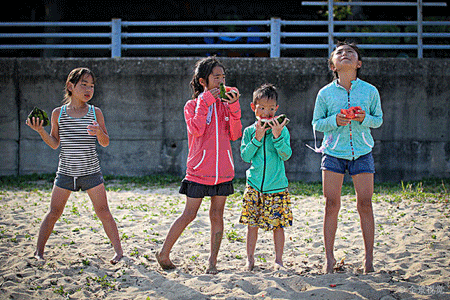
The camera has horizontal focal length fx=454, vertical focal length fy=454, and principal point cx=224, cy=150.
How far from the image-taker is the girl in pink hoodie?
373 centimetres

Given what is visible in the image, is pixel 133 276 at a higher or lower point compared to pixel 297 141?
lower

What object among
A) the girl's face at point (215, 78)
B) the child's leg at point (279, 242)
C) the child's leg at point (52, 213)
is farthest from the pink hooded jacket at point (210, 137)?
the child's leg at point (52, 213)

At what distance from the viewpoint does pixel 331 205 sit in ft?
12.5

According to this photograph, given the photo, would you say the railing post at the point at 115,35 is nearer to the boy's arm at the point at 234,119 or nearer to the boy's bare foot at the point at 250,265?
the boy's arm at the point at 234,119

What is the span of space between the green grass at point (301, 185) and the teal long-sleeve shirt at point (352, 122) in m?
2.91

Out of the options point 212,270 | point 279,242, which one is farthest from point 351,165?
point 212,270

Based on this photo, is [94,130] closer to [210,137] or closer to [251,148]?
[210,137]

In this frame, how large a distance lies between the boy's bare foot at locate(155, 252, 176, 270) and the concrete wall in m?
4.52

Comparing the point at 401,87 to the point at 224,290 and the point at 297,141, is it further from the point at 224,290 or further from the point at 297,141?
the point at 224,290

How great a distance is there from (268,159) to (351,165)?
69 centimetres

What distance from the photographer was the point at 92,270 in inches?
154

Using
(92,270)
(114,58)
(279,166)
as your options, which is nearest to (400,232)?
(279,166)

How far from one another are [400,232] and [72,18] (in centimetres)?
1114

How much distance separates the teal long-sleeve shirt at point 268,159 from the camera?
3.84 m
